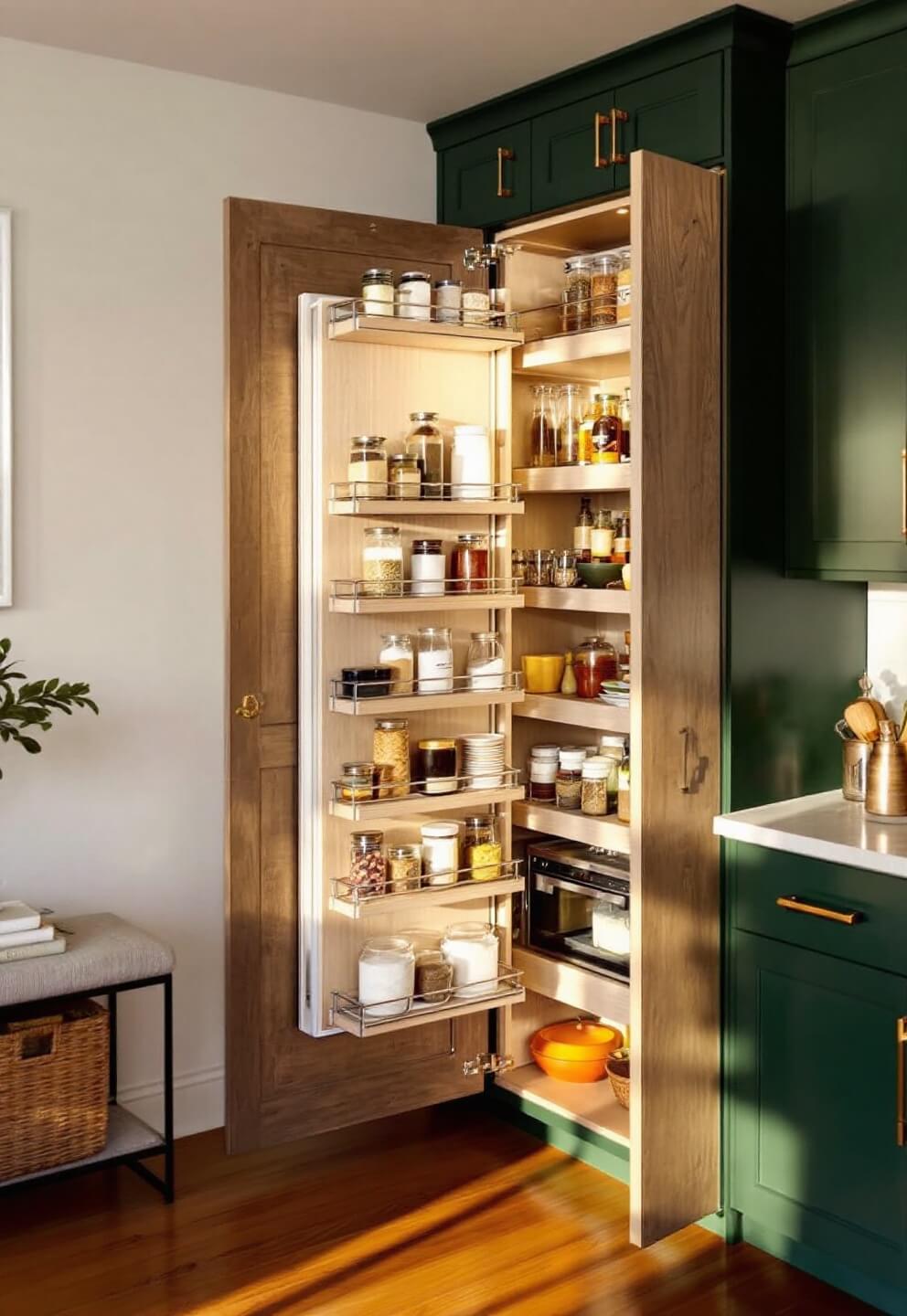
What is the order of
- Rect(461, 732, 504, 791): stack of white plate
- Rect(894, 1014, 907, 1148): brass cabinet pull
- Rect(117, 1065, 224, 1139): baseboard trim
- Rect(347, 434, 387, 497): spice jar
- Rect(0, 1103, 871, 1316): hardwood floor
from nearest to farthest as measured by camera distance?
1. Rect(894, 1014, 907, 1148): brass cabinet pull
2. Rect(0, 1103, 871, 1316): hardwood floor
3. Rect(347, 434, 387, 497): spice jar
4. Rect(461, 732, 504, 791): stack of white plate
5. Rect(117, 1065, 224, 1139): baseboard trim

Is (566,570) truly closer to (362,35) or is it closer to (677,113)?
(677,113)

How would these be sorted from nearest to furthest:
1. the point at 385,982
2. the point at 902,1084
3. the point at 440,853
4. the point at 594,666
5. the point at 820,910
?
1. the point at 902,1084
2. the point at 820,910
3. the point at 385,982
4. the point at 440,853
5. the point at 594,666

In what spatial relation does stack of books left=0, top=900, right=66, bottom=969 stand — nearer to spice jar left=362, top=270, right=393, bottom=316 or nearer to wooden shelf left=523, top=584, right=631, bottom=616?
wooden shelf left=523, top=584, right=631, bottom=616

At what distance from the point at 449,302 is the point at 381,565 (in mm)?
631

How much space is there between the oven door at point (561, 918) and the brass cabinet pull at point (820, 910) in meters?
0.60

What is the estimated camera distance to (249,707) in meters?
3.05

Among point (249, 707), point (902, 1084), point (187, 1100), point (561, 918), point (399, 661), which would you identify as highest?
point (399, 661)

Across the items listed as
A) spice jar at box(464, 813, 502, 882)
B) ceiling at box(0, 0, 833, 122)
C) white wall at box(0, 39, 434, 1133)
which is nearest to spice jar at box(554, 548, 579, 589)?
spice jar at box(464, 813, 502, 882)

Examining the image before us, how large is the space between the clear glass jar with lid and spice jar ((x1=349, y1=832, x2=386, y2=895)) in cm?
79

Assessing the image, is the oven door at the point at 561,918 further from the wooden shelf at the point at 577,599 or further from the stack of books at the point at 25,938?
the stack of books at the point at 25,938

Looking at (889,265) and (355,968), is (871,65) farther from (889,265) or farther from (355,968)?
(355,968)

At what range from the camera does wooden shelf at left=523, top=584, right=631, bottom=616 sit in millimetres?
3031

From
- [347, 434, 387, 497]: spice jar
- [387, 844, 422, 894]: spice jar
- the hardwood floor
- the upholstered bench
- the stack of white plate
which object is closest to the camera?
the hardwood floor

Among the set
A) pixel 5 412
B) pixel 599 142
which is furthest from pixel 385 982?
pixel 599 142
